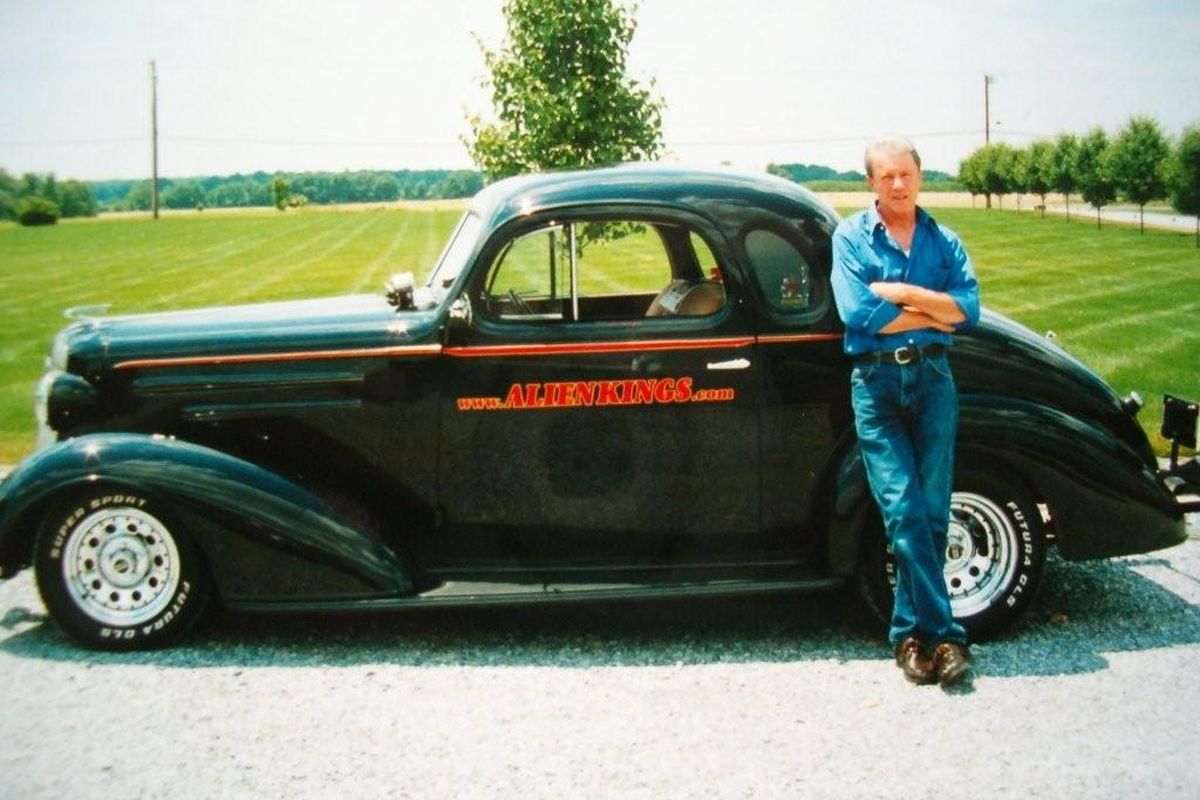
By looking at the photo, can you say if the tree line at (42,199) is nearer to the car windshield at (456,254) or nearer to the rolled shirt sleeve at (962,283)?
the car windshield at (456,254)

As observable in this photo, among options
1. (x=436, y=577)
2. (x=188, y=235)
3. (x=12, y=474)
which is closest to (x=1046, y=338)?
(x=436, y=577)

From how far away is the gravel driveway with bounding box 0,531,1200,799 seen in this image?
357 centimetres

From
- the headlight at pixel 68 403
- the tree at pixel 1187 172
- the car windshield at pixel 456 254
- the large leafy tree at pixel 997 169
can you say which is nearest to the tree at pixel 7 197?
the large leafy tree at pixel 997 169

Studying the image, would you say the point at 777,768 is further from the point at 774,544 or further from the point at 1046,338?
the point at 1046,338

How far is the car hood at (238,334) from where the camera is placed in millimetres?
4773

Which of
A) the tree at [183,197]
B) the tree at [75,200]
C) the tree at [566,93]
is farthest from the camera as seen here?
the tree at [183,197]

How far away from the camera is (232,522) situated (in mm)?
4609

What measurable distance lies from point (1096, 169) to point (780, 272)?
45.1 m

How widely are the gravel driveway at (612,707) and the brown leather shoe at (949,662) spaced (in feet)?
0.22

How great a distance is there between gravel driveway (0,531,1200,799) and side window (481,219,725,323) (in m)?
1.46

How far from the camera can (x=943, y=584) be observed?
4.36 metres

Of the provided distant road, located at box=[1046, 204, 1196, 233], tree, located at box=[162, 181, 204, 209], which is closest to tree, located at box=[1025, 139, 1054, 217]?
distant road, located at box=[1046, 204, 1196, 233]

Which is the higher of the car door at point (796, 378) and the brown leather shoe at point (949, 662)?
the car door at point (796, 378)

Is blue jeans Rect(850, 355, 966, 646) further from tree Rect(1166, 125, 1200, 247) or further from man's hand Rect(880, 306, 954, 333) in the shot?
tree Rect(1166, 125, 1200, 247)
